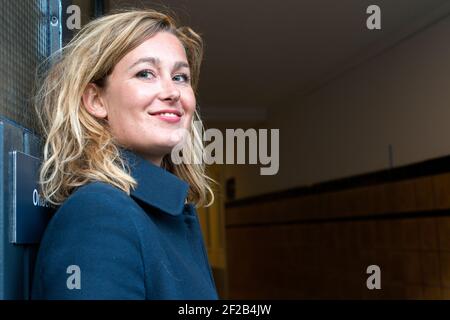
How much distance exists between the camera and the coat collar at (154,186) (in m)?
1.18

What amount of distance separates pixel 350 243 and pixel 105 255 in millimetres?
5156

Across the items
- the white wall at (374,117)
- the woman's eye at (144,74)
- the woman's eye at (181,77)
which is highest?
the white wall at (374,117)

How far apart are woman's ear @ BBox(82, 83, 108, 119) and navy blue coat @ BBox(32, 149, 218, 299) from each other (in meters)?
0.19

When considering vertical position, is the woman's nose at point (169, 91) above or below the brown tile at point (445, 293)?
above

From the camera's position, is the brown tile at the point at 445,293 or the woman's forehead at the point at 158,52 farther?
the brown tile at the point at 445,293

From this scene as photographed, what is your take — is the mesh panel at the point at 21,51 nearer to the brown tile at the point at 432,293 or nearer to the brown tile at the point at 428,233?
the brown tile at the point at 428,233

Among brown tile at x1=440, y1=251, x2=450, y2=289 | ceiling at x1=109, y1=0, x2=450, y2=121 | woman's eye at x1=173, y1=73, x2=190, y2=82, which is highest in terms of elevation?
ceiling at x1=109, y1=0, x2=450, y2=121

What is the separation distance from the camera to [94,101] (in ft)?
4.13

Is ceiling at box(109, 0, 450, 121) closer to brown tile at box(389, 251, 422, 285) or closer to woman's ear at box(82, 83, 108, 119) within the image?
brown tile at box(389, 251, 422, 285)

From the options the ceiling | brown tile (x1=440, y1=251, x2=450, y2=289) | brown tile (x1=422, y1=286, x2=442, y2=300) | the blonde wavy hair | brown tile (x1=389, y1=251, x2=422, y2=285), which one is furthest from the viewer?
brown tile (x1=389, y1=251, x2=422, y2=285)

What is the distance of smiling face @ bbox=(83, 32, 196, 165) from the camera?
4.02ft

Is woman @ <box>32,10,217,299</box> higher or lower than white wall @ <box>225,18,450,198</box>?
lower

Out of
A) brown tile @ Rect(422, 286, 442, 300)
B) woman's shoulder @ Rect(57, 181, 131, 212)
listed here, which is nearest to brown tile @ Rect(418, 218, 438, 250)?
brown tile @ Rect(422, 286, 442, 300)

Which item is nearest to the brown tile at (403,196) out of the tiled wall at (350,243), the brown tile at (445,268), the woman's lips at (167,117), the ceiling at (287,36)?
the tiled wall at (350,243)
